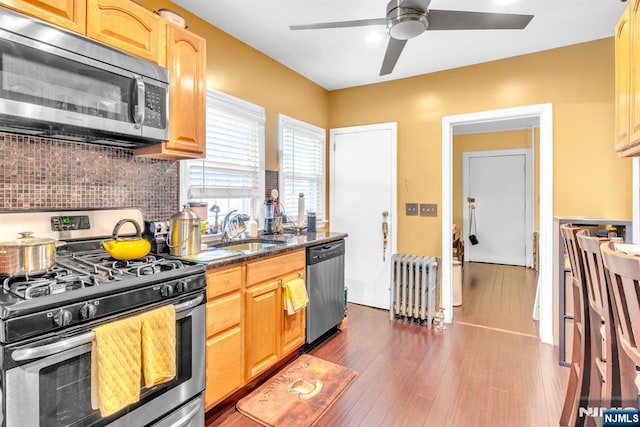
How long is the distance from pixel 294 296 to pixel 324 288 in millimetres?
518

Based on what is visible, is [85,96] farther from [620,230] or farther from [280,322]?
[620,230]

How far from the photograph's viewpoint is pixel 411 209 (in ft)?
12.2

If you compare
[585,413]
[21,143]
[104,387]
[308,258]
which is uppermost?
[21,143]

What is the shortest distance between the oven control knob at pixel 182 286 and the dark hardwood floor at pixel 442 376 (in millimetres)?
900

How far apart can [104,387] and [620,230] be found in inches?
141

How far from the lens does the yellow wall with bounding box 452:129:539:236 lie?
573 centimetres

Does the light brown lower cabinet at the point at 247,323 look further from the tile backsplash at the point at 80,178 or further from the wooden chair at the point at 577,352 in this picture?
the wooden chair at the point at 577,352

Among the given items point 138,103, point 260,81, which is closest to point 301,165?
point 260,81

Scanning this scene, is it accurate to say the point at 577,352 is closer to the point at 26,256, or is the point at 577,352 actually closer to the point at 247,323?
the point at 247,323

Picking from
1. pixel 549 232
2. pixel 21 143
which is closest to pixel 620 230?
pixel 549 232

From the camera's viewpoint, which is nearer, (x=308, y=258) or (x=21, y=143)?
(x=21, y=143)

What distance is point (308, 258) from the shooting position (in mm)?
2684

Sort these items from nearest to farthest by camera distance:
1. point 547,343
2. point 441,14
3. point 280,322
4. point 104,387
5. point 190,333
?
point 104,387 < point 190,333 < point 441,14 < point 280,322 < point 547,343

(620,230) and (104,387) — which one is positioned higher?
(620,230)
